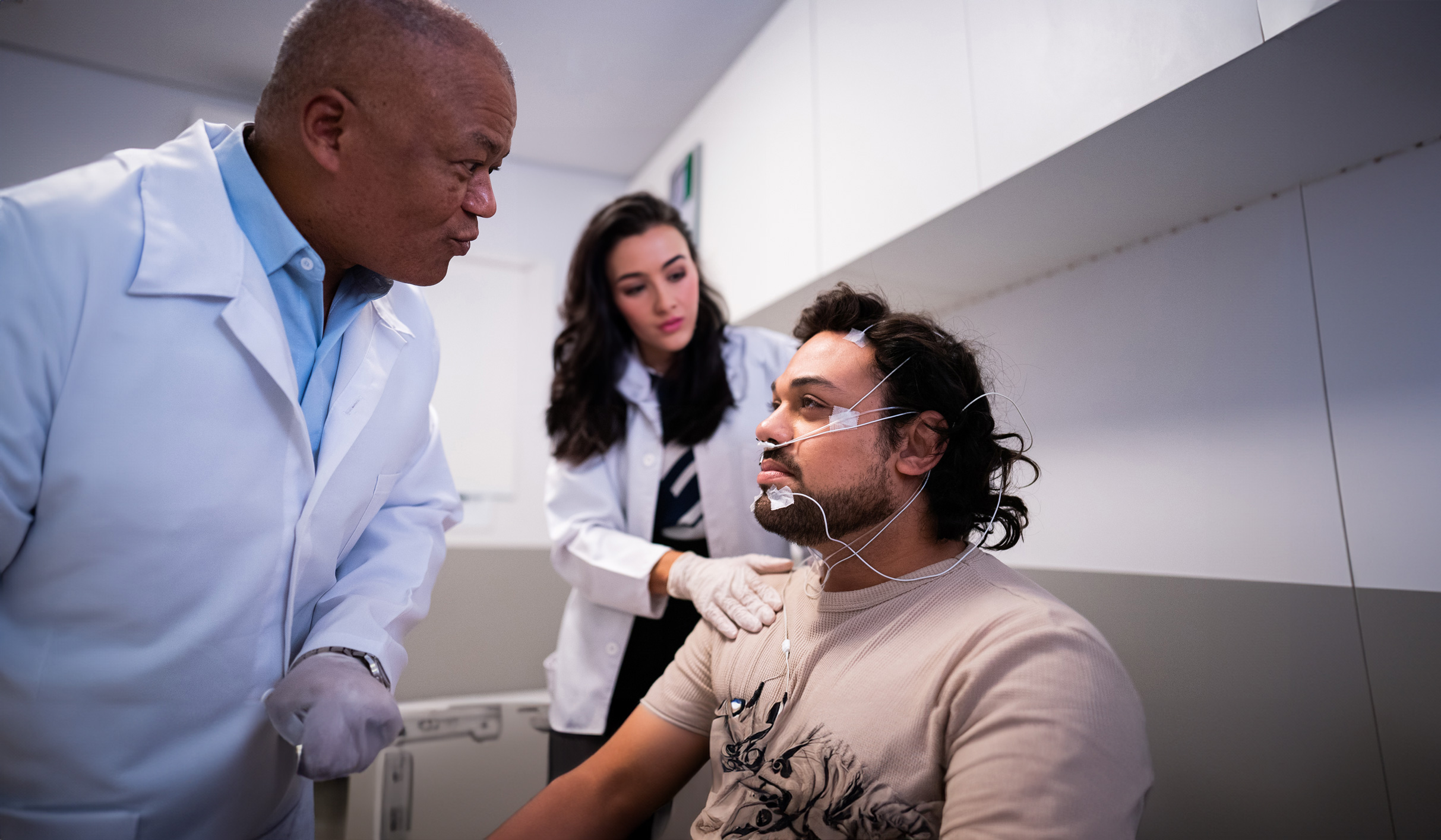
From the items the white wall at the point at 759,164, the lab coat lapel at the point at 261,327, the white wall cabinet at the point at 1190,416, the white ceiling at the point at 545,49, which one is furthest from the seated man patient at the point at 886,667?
the white wall at the point at 759,164

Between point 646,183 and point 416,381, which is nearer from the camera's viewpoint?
point 416,381

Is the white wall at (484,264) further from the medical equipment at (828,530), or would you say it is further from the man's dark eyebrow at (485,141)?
the medical equipment at (828,530)

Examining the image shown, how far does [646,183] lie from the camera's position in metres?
1.91

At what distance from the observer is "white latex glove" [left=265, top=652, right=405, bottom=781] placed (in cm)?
71

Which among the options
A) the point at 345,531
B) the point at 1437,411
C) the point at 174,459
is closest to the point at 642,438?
the point at 345,531

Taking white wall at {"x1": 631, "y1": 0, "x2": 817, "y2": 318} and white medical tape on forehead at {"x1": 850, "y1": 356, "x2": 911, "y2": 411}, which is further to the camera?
white wall at {"x1": 631, "y1": 0, "x2": 817, "y2": 318}

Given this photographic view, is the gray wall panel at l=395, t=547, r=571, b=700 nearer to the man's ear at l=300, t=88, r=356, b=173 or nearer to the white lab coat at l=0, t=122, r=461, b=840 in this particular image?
the white lab coat at l=0, t=122, r=461, b=840

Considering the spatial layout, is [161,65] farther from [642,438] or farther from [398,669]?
[642,438]

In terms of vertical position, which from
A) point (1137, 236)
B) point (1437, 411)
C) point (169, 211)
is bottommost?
point (1437, 411)

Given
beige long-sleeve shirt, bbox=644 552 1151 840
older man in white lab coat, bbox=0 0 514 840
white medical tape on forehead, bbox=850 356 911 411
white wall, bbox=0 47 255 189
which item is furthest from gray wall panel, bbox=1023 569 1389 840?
white wall, bbox=0 47 255 189

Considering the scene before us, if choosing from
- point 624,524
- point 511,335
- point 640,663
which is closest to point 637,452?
point 624,524

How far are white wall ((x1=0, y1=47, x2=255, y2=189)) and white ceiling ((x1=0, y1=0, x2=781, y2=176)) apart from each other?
2 centimetres

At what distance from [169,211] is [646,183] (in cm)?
127

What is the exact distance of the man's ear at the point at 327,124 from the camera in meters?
0.78
